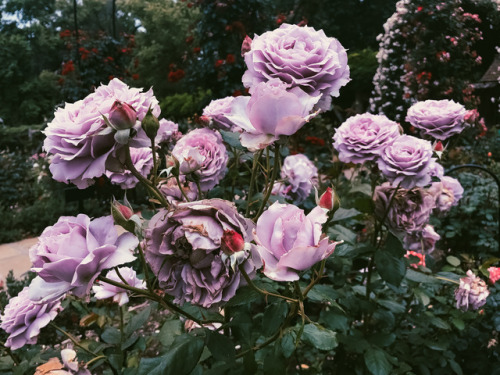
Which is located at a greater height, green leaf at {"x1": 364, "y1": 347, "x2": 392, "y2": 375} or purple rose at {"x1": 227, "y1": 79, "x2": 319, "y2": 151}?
purple rose at {"x1": 227, "y1": 79, "x2": 319, "y2": 151}

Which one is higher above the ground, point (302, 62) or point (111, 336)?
point (302, 62)

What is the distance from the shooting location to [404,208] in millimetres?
1059

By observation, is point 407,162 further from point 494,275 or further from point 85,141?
point 494,275

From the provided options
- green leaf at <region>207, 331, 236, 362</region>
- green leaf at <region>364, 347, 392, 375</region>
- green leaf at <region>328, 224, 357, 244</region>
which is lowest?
green leaf at <region>364, 347, 392, 375</region>

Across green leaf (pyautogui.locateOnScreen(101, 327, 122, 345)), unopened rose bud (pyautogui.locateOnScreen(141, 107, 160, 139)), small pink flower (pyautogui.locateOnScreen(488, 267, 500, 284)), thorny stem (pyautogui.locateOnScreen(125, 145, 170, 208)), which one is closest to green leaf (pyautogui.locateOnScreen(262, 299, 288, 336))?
thorny stem (pyautogui.locateOnScreen(125, 145, 170, 208))

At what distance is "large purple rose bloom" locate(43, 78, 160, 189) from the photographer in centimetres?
57

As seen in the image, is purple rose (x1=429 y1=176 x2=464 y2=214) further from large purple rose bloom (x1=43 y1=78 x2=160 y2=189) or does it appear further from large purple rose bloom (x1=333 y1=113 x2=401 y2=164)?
large purple rose bloom (x1=43 y1=78 x2=160 y2=189)

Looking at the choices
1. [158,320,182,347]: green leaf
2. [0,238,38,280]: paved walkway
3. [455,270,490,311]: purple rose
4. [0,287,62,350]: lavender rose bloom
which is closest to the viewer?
[0,287,62,350]: lavender rose bloom


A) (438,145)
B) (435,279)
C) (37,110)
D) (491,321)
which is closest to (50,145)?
(438,145)

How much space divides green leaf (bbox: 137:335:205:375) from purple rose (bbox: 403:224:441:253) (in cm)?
70

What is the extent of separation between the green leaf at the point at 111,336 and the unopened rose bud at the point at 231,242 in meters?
0.77

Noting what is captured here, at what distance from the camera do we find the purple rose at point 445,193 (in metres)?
1.20

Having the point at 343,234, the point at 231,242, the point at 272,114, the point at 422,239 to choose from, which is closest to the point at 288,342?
the point at 231,242

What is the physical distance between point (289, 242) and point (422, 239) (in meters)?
0.92
